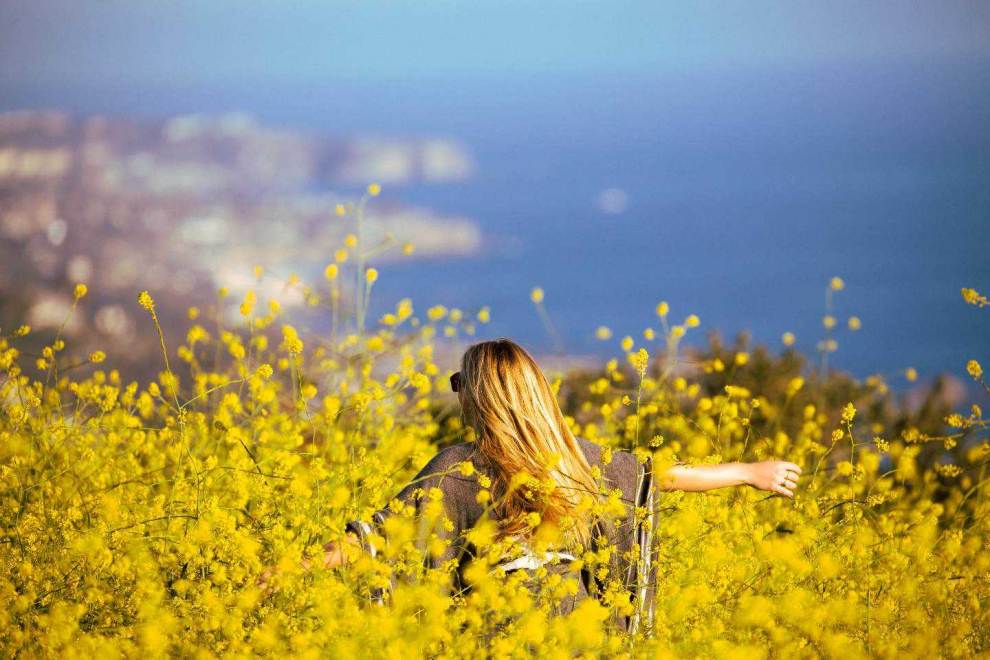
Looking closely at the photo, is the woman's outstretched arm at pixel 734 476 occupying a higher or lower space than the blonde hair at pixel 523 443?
lower

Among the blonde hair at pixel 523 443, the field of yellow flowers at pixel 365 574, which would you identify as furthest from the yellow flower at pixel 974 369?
the blonde hair at pixel 523 443

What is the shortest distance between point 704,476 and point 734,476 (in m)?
0.09

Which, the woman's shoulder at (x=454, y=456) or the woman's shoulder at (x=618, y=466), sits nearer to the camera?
the woman's shoulder at (x=454, y=456)

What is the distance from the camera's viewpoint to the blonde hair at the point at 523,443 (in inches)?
138

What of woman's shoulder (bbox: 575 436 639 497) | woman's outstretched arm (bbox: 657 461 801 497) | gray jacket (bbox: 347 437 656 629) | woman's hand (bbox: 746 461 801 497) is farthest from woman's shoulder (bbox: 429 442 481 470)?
woman's hand (bbox: 746 461 801 497)

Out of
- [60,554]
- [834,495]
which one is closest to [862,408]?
[834,495]

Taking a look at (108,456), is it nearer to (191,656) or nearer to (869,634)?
(191,656)

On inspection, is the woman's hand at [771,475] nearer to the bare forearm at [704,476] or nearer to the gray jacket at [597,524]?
the bare forearm at [704,476]

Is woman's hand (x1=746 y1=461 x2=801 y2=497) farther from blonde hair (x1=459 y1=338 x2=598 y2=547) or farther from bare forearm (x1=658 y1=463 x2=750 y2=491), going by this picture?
blonde hair (x1=459 y1=338 x2=598 y2=547)

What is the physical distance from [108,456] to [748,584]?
9.18 feet

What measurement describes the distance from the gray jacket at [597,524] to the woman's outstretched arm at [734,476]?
78 mm

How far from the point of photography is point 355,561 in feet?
11.2

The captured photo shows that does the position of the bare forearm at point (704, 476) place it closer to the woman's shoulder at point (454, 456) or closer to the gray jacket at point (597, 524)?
the gray jacket at point (597, 524)

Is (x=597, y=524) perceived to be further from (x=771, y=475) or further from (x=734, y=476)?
(x=771, y=475)
